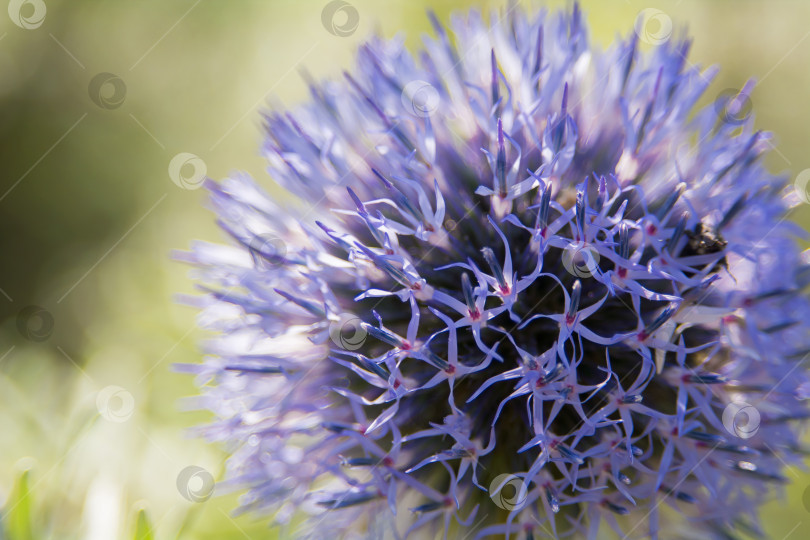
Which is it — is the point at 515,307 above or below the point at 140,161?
below

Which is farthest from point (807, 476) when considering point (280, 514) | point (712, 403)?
point (280, 514)

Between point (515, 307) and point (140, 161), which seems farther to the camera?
Result: point (140, 161)

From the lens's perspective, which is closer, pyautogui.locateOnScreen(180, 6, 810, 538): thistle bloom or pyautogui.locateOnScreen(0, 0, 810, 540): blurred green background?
pyautogui.locateOnScreen(180, 6, 810, 538): thistle bloom

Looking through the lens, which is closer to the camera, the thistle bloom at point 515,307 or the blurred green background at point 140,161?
the thistle bloom at point 515,307
